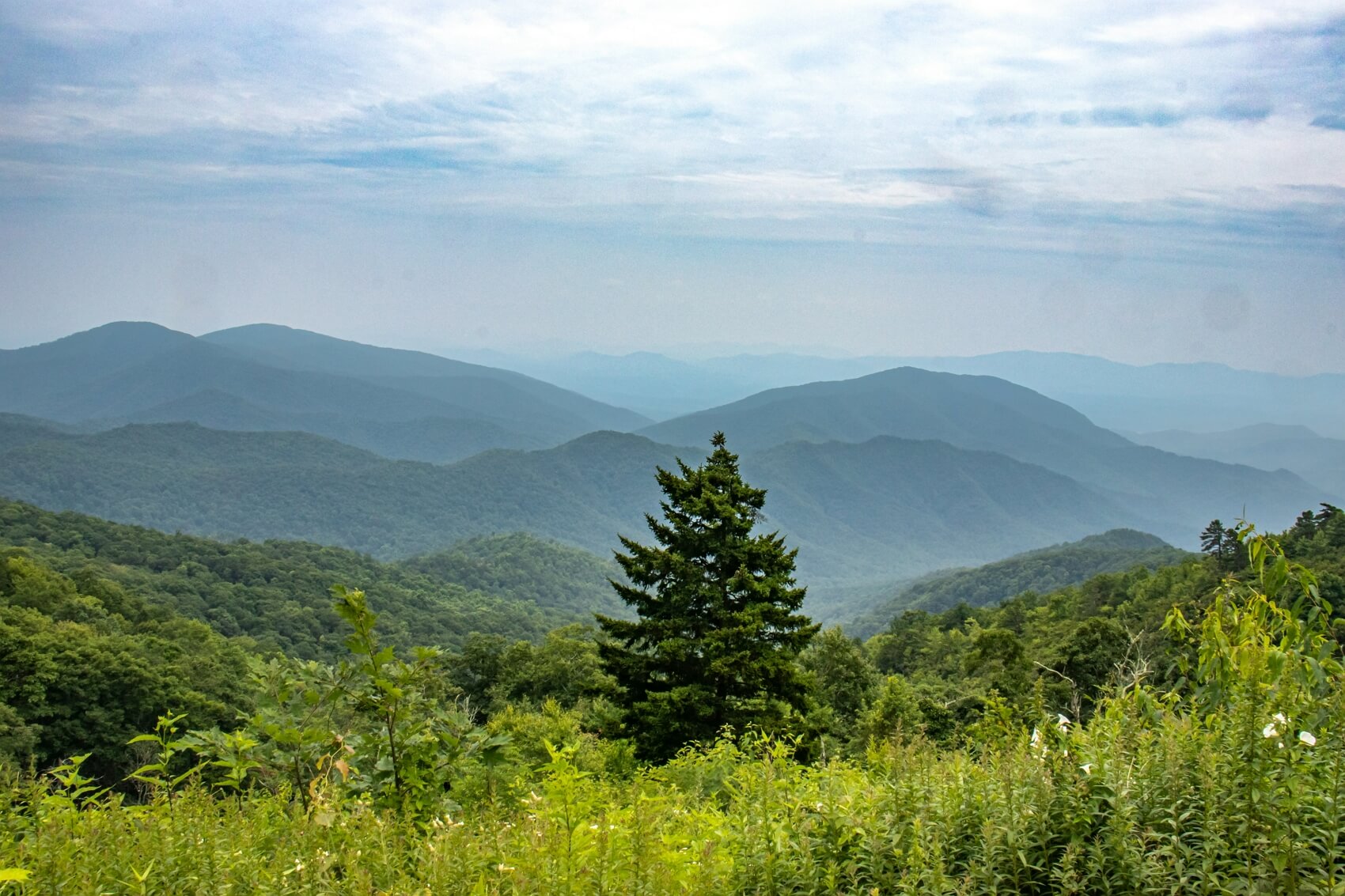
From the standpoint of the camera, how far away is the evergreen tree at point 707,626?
1706 cm

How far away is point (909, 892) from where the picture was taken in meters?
3.02

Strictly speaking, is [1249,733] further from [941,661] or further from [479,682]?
[941,661]

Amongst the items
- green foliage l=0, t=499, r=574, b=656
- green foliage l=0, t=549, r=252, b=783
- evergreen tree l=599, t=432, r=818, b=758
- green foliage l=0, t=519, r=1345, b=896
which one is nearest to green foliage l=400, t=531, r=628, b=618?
green foliage l=0, t=499, r=574, b=656

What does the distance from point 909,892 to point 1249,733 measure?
1.55 metres

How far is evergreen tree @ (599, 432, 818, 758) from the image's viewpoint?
17.1 meters

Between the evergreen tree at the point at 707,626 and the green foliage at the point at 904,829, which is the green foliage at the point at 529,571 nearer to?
the evergreen tree at the point at 707,626

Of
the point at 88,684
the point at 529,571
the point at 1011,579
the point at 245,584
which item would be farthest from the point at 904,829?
the point at 529,571

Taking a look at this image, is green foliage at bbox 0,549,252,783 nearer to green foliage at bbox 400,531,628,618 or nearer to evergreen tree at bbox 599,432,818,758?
evergreen tree at bbox 599,432,818,758

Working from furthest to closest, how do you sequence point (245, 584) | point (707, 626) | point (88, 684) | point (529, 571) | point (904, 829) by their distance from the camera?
point (529, 571) → point (245, 584) → point (88, 684) → point (707, 626) → point (904, 829)

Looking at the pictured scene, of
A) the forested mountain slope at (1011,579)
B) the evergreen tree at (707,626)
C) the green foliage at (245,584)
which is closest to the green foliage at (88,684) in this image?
the green foliage at (245,584)

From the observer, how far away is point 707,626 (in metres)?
18.2

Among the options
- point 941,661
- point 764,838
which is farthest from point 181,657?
point 764,838

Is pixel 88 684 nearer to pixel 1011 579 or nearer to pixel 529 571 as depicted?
pixel 529 571

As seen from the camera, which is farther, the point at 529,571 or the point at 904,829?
the point at 529,571
